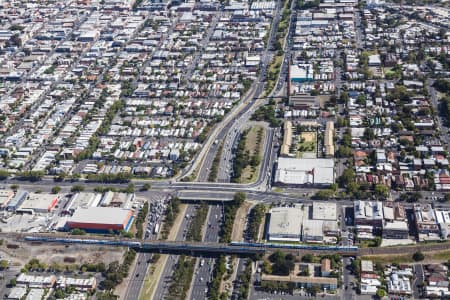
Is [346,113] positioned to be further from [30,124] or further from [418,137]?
[30,124]

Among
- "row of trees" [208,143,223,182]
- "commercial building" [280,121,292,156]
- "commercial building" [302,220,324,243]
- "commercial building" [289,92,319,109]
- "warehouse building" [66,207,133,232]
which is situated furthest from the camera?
"commercial building" [289,92,319,109]

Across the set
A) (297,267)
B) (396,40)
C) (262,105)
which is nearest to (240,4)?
(396,40)

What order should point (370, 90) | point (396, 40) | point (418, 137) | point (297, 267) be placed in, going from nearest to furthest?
1. point (297, 267)
2. point (418, 137)
3. point (370, 90)
4. point (396, 40)

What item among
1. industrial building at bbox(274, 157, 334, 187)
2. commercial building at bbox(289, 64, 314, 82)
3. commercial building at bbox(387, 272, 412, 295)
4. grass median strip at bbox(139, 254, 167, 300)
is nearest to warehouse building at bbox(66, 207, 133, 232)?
grass median strip at bbox(139, 254, 167, 300)

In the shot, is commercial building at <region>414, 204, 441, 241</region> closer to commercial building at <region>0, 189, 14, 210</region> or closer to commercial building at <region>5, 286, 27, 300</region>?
commercial building at <region>5, 286, 27, 300</region>

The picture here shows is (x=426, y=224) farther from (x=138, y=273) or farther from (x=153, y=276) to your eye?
(x=138, y=273)

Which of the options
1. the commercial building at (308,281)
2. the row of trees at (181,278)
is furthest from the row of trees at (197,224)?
the commercial building at (308,281)

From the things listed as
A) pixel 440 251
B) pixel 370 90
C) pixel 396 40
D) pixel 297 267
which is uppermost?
pixel 396 40
